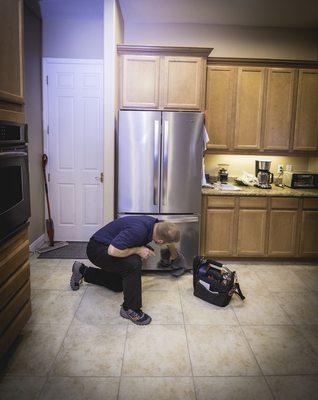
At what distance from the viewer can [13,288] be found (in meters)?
2.27

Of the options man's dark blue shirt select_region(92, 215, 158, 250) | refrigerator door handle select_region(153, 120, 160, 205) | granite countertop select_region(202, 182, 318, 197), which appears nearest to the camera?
man's dark blue shirt select_region(92, 215, 158, 250)

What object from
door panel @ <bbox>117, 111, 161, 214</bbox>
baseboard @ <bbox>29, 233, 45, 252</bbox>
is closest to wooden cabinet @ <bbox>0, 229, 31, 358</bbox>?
door panel @ <bbox>117, 111, 161, 214</bbox>

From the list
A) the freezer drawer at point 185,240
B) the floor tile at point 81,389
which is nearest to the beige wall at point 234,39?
the freezer drawer at point 185,240

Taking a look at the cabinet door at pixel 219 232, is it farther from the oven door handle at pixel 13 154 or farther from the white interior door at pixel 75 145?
the oven door handle at pixel 13 154

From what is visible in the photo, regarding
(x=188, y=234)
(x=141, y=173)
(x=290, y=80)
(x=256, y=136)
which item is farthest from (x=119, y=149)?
(x=290, y=80)

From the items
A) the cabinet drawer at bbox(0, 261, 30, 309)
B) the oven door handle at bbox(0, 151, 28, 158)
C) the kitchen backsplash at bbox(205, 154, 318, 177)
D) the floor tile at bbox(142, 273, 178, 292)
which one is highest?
the oven door handle at bbox(0, 151, 28, 158)

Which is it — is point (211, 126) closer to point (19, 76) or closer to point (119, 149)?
point (119, 149)

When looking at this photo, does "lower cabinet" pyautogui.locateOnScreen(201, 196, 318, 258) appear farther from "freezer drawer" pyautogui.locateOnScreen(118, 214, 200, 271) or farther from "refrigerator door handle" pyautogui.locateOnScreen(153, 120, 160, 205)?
"refrigerator door handle" pyautogui.locateOnScreen(153, 120, 160, 205)

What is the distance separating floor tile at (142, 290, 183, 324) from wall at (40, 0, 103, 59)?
10.0 feet

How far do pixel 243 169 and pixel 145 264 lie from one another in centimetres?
193

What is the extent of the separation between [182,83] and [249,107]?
923 millimetres

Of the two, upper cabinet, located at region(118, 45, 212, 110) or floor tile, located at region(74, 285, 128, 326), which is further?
upper cabinet, located at region(118, 45, 212, 110)

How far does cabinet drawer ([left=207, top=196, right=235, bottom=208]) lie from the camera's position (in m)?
4.06

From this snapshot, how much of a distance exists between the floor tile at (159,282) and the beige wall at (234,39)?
284 cm
